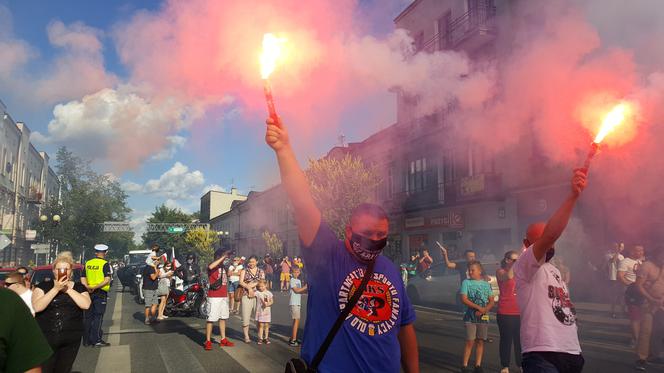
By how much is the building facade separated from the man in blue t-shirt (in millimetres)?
32240

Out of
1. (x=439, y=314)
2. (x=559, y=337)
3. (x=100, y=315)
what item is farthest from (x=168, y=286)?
(x=559, y=337)

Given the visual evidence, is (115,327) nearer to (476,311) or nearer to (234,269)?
(234,269)

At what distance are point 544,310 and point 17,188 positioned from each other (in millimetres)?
41595

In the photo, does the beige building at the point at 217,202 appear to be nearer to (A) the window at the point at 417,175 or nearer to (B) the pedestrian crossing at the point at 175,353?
(A) the window at the point at 417,175

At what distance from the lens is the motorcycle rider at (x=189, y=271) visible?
39.8 feet

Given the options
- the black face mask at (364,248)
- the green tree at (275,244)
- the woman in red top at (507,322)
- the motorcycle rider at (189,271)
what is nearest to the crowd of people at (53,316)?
the black face mask at (364,248)

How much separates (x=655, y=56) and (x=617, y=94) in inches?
72.5

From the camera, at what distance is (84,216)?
37969 mm

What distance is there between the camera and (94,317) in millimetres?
8391

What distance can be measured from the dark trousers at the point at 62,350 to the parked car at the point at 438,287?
32.9ft

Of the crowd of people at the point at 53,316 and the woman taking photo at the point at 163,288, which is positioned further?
the woman taking photo at the point at 163,288

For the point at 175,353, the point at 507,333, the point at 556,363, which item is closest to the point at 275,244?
the point at 175,353

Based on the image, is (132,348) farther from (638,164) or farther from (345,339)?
(638,164)

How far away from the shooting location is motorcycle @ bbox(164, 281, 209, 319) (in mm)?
12430
